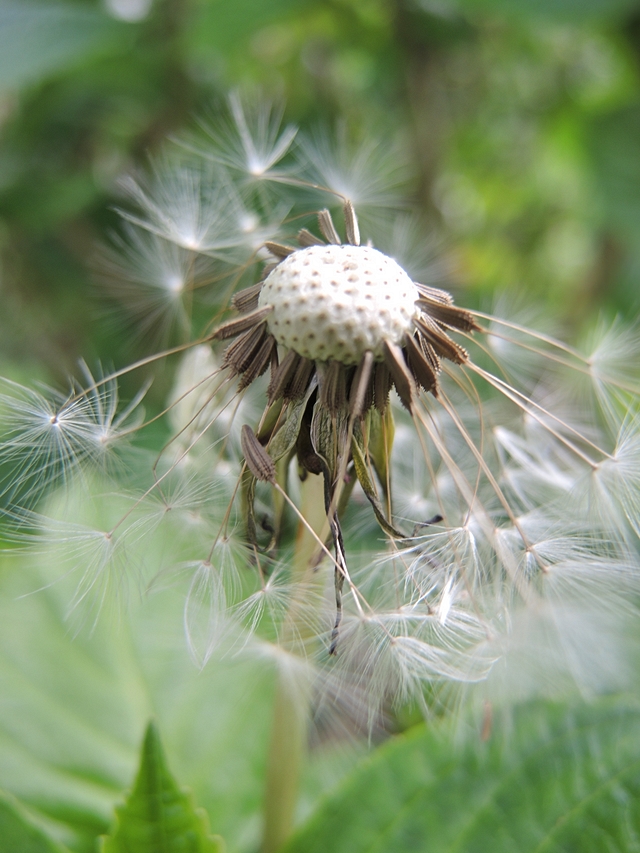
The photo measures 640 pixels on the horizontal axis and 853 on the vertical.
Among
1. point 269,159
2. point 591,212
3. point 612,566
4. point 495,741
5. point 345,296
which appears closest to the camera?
point 345,296

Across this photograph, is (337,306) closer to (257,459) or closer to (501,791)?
(257,459)

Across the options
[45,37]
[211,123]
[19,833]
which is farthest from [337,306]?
[45,37]

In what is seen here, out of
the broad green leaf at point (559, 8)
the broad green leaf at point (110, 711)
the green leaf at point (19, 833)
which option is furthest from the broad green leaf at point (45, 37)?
the green leaf at point (19, 833)

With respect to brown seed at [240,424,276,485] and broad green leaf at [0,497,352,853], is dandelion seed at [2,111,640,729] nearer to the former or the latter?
brown seed at [240,424,276,485]

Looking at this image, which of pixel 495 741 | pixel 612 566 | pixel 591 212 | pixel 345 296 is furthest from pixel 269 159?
pixel 591 212

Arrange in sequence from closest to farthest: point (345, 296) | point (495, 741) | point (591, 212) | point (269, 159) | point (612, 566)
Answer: point (345, 296)
point (612, 566)
point (495, 741)
point (269, 159)
point (591, 212)

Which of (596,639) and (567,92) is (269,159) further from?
(567,92)

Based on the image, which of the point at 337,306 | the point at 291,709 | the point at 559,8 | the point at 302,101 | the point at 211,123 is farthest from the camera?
the point at 302,101
